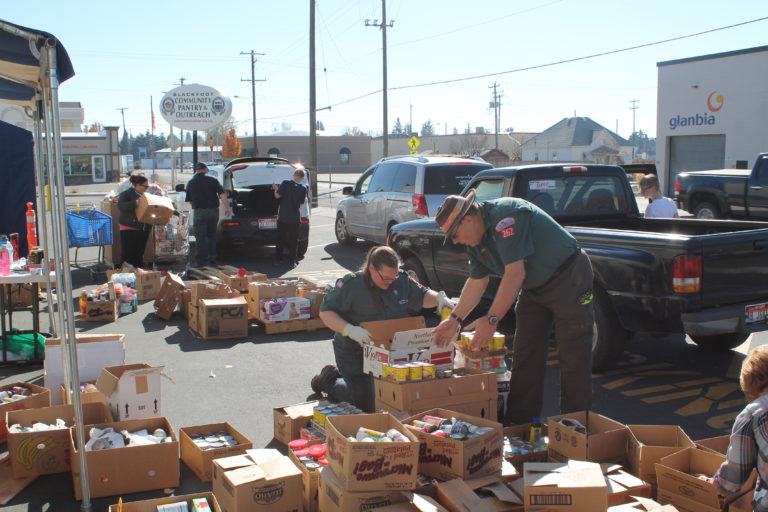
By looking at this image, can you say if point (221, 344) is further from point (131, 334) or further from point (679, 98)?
point (679, 98)

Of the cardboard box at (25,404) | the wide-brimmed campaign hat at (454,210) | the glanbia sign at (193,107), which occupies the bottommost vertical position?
the cardboard box at (25,404)

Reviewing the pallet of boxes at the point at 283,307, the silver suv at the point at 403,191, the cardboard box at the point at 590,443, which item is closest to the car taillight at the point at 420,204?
the silver suv at the point at 403,191

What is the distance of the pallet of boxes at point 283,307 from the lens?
334 inches

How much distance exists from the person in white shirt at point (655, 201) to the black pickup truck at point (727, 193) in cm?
870

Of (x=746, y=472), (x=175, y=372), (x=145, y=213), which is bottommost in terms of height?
(x=175, y=372)

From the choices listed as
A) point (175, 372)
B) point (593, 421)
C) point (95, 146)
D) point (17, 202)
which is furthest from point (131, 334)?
point (95, 146)

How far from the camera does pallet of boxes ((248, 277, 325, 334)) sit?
8477 millimetres

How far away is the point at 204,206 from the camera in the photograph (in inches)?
495

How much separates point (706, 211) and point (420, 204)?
896 cm

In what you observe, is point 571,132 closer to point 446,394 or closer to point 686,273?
point 686,273

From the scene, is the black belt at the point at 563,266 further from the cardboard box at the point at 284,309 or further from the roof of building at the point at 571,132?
the roof of building at the point at 571,132

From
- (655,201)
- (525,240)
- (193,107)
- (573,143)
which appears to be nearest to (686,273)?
(525,240)

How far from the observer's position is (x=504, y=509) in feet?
11.2

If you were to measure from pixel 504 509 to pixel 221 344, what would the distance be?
522 centimetres
